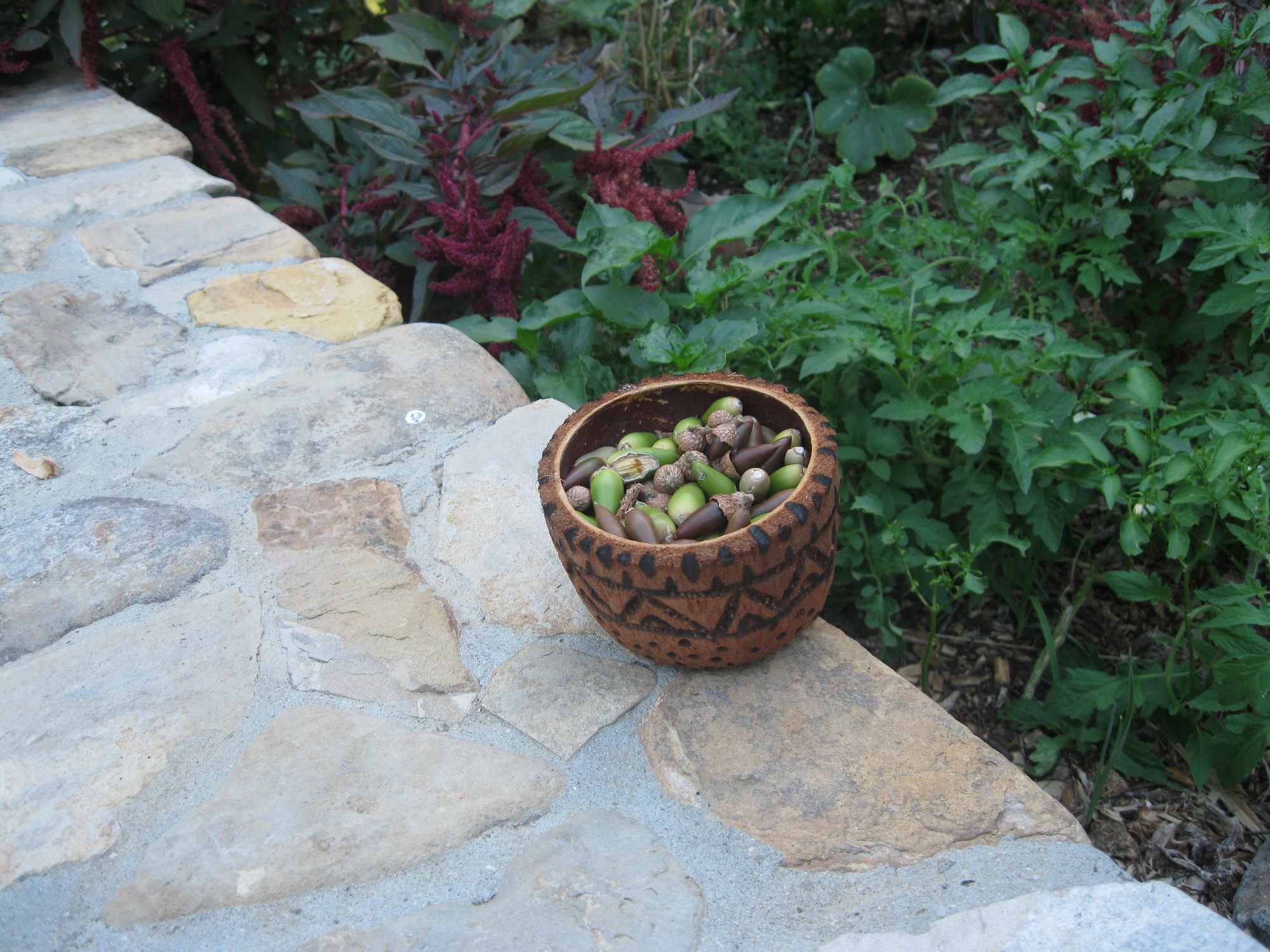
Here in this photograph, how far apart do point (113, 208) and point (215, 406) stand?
847mm

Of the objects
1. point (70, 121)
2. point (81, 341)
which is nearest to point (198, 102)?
point (70, 121)

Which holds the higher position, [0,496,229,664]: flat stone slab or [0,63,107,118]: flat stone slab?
[0,63,107,118]: flat stone slab

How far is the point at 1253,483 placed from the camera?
59.4 inches

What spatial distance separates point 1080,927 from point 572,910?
1.63ft

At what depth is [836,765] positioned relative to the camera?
1.22 m

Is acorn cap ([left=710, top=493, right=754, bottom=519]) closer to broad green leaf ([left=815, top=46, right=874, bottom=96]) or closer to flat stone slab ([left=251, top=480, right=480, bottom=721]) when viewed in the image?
flat stone slab ([left=251, top=480, right=480, bottom=721])

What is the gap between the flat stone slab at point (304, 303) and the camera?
2.01 metres

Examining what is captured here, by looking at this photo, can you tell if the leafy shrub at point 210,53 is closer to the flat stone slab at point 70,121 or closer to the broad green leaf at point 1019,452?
the flat stone slab at point 70,121

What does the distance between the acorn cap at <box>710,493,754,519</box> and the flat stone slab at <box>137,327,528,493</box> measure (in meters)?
0.67

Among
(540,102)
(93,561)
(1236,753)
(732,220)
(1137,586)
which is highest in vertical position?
(540,102)

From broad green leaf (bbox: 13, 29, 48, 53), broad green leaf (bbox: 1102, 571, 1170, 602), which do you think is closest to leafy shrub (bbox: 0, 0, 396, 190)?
broad green leaf (bbox: 13, 29, 48, 53)

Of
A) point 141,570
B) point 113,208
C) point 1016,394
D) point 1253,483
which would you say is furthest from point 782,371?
point 113,208

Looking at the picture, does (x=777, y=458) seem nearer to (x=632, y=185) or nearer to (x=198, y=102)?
(x=632, y=185)

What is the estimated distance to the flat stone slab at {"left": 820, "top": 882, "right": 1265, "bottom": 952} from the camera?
3.22 feet
